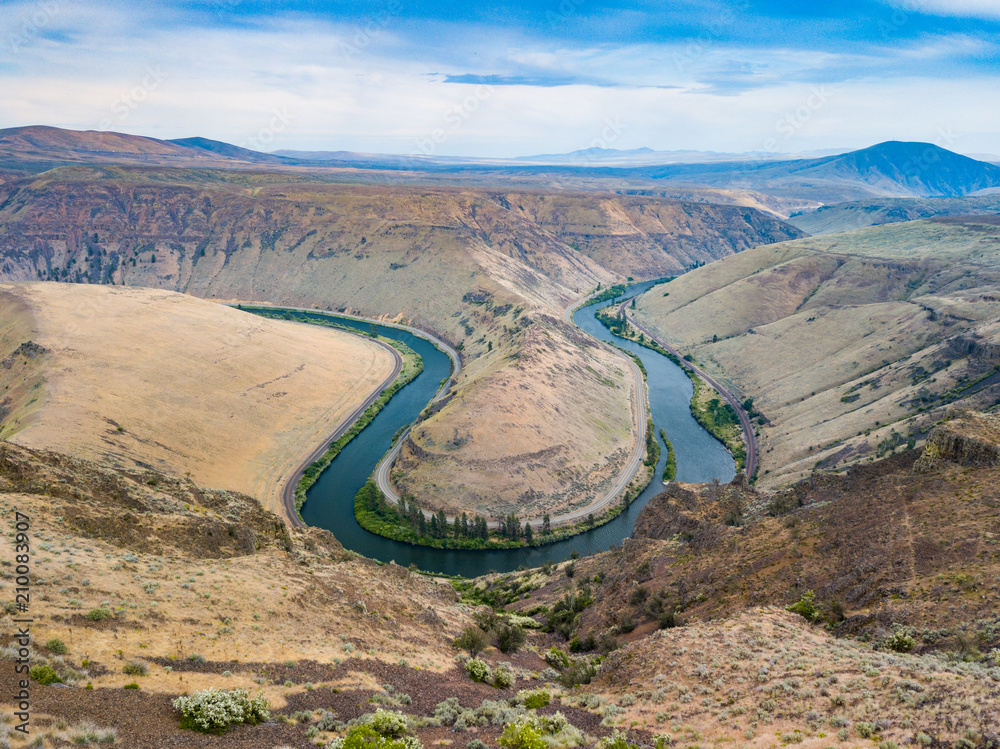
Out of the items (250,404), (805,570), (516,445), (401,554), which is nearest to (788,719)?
(805,570)

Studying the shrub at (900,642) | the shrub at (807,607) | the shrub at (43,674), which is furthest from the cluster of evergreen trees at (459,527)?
the shrub at (43,674)

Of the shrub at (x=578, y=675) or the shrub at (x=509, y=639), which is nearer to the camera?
the shrub at (x=578, y=675)

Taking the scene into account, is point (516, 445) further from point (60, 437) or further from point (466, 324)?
point (466, 324)

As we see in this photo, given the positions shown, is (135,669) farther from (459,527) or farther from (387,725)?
(459,527)

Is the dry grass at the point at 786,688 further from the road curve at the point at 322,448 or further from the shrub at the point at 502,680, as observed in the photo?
the road curve at the point at 322,448

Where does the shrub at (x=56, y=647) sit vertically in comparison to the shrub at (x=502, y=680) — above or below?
above
